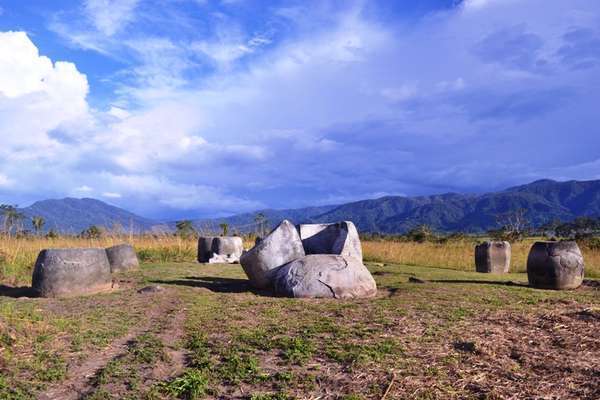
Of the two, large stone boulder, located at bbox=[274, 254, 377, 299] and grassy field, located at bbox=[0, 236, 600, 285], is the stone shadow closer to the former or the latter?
large stone boulder, located at bbox=[274, 254, 377, 299]

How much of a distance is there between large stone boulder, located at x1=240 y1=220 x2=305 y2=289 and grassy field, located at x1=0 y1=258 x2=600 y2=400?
115cm

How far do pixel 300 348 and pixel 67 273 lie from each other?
5.39 meters

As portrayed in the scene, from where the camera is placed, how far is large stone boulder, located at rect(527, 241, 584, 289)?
34.3ft

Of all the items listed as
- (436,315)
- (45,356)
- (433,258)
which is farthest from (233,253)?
(45,356)

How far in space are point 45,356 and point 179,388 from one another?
172 cm

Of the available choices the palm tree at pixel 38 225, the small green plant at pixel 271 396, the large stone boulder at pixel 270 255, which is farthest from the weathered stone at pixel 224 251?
the small green plant at pixel 271 396

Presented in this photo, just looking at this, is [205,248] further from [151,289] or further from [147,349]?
[147,349]

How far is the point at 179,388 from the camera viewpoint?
13.9ft

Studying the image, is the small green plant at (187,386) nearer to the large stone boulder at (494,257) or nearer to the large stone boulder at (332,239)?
the large stone boulder at (332,239)

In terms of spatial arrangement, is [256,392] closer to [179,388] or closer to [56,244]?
[179,388]

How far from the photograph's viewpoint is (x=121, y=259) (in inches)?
521

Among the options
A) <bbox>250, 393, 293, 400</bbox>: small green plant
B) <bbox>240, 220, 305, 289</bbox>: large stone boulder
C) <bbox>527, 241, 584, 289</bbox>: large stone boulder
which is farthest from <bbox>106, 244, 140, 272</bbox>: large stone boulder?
<bbox>250, 393, 293, 400</bbox>: small green plant

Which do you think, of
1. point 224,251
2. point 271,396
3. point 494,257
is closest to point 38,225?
point 224,251

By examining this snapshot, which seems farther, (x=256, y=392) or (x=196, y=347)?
(x=196, y=347)
